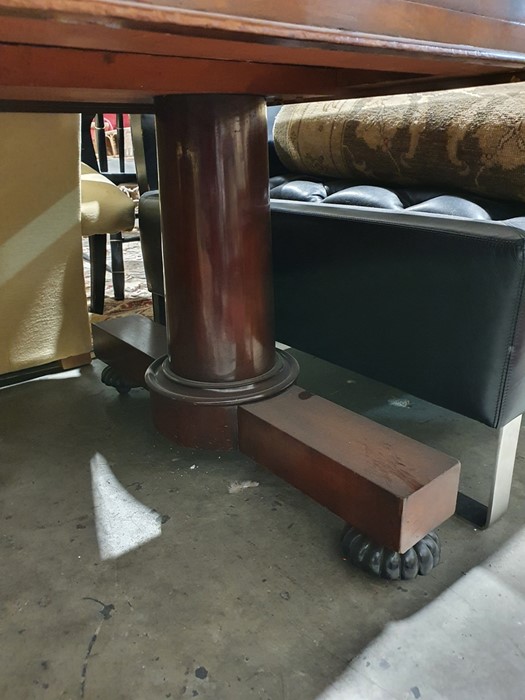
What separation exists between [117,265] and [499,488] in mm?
1605

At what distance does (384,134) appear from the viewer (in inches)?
45.9

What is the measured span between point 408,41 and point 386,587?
668 millimetres

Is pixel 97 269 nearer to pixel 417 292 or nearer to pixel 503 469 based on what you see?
pixel 417 292

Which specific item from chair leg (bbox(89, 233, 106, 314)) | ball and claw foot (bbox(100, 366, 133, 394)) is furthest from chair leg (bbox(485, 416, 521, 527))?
chair leg (bbox(89, 233, 106, 314))

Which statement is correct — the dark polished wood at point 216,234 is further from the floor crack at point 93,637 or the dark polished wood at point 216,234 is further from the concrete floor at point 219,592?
the floor crack at point 93,637

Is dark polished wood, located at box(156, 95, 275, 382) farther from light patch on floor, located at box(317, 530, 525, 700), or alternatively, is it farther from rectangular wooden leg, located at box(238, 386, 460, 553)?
light patch on floor, located at box(317, 530, 525, 700)

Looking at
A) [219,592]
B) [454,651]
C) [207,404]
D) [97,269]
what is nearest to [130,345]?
[207,404]

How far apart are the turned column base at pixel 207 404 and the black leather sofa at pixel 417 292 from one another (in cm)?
16

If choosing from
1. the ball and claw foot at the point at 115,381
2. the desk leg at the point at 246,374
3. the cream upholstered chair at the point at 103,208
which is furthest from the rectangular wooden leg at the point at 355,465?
the cream upholstered chair at the point at 103,208

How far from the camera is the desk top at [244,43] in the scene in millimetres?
430

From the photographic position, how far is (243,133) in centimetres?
95

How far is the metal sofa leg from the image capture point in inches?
35.6

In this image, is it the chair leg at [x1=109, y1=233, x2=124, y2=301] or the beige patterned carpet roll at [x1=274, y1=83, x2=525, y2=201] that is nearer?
the beige patterned carpet roll at [x1=274, y1=83, x2=525, y2=201]

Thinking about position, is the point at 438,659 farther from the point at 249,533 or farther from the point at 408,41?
the point at 408,41
